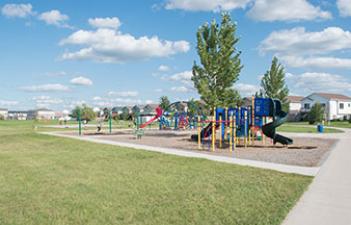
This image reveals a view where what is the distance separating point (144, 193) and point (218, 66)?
54.4ft

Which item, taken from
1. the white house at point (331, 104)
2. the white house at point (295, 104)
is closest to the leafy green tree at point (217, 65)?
the white house at point (331, 104)

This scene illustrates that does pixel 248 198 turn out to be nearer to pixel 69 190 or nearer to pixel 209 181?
pixel 209 181

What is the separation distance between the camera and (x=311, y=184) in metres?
7.77

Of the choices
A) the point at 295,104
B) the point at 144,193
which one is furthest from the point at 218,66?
the point at 295,104

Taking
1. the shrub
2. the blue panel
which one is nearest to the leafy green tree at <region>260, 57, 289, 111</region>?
the shrub

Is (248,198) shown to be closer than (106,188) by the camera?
Yes

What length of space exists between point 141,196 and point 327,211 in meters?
3.39

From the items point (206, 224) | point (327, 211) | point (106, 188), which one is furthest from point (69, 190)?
point (327, 211)

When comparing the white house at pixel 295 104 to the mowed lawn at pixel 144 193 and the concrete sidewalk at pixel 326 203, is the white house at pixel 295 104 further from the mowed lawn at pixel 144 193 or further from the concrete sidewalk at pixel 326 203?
the mowed lawn at pixel 144 193

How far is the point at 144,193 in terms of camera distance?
6.73 meters

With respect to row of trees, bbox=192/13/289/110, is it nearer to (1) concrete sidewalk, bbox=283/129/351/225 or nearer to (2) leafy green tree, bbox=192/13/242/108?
(2) leafy green tree, bbox=192/13/242/108

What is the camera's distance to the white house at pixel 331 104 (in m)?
68.6

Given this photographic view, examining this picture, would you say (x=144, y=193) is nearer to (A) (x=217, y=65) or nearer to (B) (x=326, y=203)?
(B) (x=326, y=203)

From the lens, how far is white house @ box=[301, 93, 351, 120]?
6856cm
